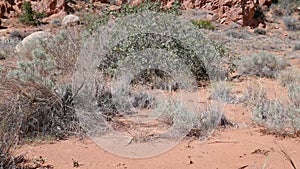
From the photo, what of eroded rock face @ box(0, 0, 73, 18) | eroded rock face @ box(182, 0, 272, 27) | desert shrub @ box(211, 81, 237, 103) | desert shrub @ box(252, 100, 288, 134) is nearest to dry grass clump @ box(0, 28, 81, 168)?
desert shrub @ box(252, 100, 288, 134)

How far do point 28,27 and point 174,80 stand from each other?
19.1m

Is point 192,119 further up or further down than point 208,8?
further up

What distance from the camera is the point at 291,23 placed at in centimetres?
3016

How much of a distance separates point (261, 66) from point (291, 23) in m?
22.2

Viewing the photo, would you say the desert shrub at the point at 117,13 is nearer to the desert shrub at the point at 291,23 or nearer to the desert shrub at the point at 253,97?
the desert shrub at the point at 253,97

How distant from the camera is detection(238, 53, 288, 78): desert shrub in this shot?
9512 millimetres

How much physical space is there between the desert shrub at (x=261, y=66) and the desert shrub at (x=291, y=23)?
827 inches

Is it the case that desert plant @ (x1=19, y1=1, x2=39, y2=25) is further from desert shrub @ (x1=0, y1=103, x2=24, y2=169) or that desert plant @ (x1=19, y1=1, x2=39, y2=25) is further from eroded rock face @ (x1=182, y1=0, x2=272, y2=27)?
desert shrub @ (x1=0, y1=103, x2=24, y2=169)

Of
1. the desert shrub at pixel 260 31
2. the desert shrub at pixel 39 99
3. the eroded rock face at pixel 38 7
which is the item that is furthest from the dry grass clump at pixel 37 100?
the desert shrub at pixel 260 31

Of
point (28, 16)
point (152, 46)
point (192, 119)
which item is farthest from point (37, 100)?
point (28, 16)

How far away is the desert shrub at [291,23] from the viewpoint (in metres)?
29.8

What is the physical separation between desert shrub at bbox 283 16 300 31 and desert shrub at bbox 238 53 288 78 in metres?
21.0

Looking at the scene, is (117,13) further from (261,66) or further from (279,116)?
(279,116)

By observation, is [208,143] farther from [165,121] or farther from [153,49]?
[153,49]
